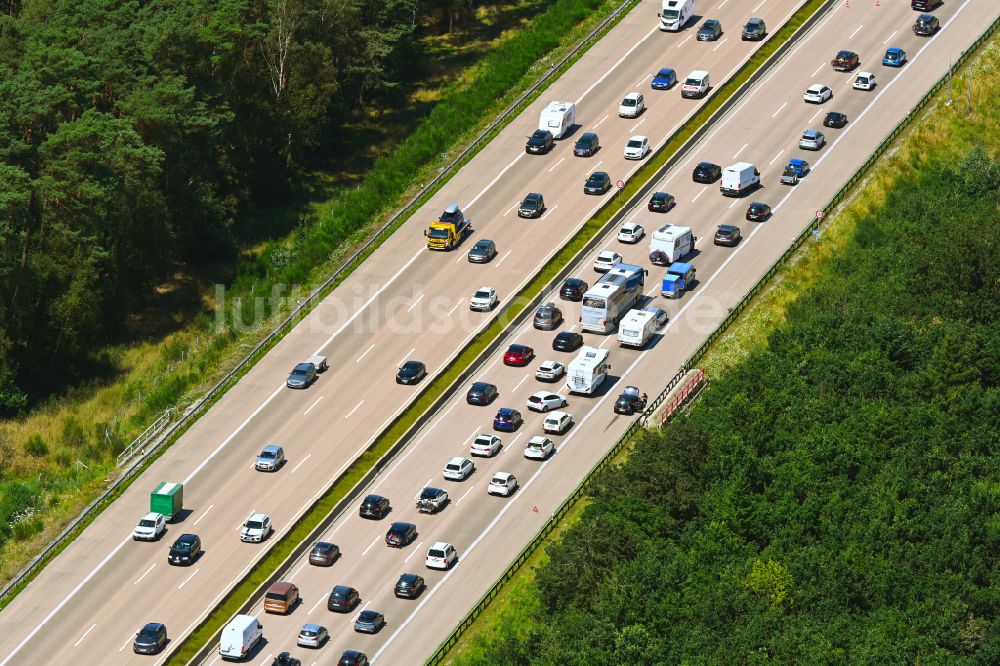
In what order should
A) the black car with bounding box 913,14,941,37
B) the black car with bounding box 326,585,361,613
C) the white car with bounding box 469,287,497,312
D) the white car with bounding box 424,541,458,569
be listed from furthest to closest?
the black car with bounding box 913,14,941,37 → the white car with bounding box 469,287,497,312 → the white car with bounding box 424,541,458,569 → the black car with bounding box 326,585,361,613

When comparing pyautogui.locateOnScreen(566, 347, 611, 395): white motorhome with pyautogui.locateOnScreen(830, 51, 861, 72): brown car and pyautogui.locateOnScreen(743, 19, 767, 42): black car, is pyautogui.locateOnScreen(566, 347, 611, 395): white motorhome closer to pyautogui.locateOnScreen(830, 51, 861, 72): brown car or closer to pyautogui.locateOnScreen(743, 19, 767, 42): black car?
pyautogui.locateOnScreen(830, 51, 861, 72): brown car

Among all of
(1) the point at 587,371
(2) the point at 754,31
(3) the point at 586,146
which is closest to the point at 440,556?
(1) the point at 587,371

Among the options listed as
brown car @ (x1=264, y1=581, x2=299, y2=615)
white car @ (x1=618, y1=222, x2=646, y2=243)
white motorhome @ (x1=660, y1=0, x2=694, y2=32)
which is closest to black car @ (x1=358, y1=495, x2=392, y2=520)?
brown car @ (x1=264, y1=581, x2=299, y2=615)

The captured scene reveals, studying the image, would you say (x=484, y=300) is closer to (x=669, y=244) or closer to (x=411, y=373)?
(x=411, y=373)

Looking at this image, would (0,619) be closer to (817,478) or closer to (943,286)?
(817,478)

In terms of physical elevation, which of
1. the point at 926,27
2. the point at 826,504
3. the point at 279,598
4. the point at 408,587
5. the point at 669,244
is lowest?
the point at 926,27

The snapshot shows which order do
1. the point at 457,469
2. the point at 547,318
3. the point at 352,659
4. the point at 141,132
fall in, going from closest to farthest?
the point at 352,659
the point at 457,469
the point at 547,318
the point at 141,132
